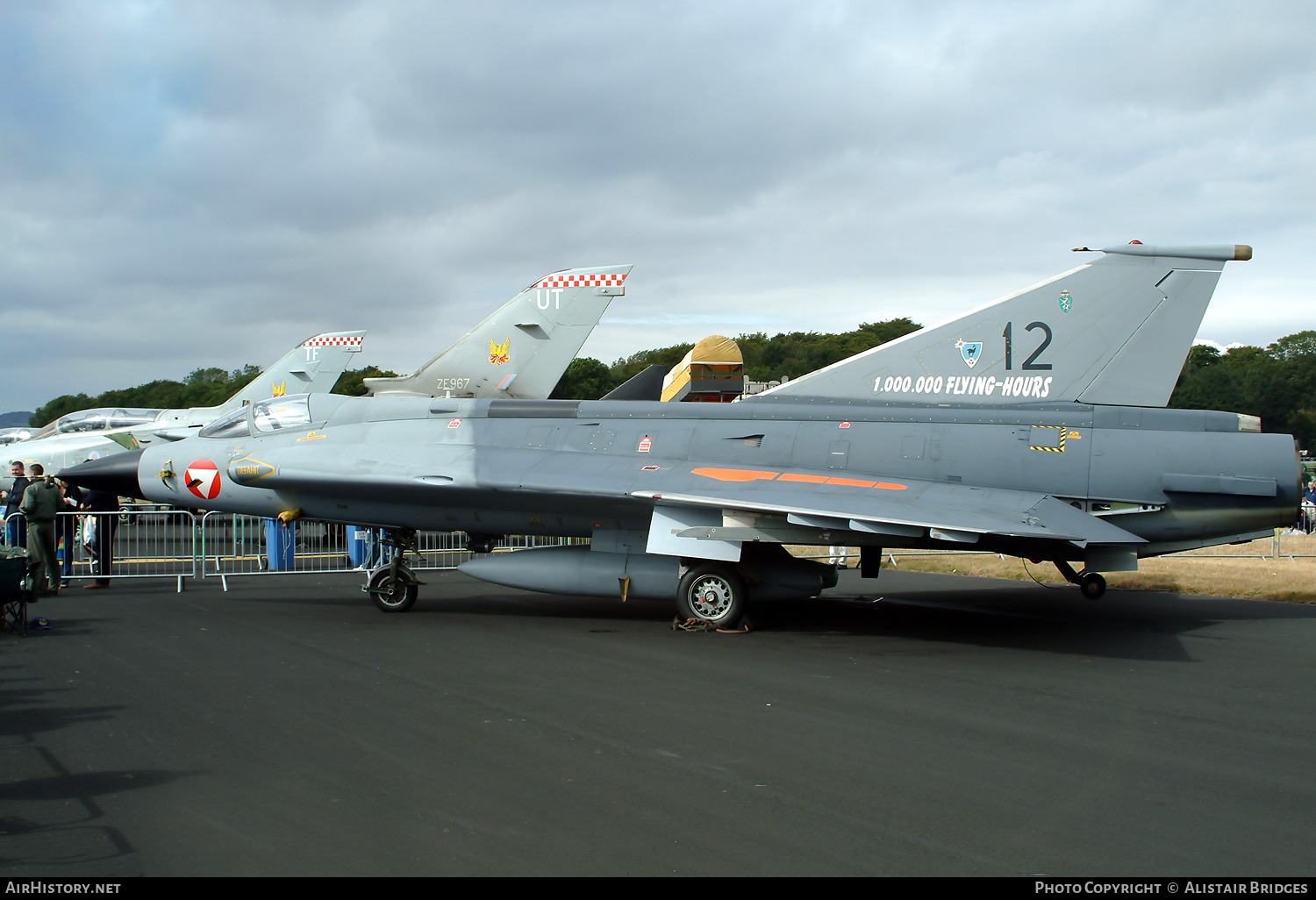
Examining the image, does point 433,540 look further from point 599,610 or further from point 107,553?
point 599,610

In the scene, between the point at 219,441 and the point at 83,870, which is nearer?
the point at 83,870

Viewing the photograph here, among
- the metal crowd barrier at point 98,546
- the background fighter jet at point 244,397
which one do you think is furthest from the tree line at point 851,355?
the metal crowd barrier at point 98,546

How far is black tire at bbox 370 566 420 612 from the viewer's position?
36.0 feet

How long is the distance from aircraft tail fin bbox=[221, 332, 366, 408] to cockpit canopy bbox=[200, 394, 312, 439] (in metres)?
12.9

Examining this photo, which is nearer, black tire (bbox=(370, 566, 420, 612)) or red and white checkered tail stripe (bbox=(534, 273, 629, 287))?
black tire (bbox=(370, 566, 420, 612))

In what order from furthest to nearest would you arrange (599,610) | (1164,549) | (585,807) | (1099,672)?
(599,610) < (1164,549) < (1099,672) < (585,807)

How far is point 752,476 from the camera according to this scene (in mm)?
9820

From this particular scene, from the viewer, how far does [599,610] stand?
1136 centimetres

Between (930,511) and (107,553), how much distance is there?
12135 mm

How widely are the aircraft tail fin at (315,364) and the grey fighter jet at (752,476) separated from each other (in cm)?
1302

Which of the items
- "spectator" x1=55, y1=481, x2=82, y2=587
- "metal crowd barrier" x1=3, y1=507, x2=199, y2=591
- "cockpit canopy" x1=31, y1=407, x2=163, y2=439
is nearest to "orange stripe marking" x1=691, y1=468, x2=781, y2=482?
"metal crowd barrier" x1=3, y1=507, x2=199, y2=591

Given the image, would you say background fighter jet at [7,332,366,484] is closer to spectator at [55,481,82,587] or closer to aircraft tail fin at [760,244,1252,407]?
spectator at [55,481,82,587]

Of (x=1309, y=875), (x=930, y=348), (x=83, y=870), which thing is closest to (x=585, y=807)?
(x=83, y=870)

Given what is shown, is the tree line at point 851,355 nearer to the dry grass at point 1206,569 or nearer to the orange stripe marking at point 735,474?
the dry grass at point 1206,569
